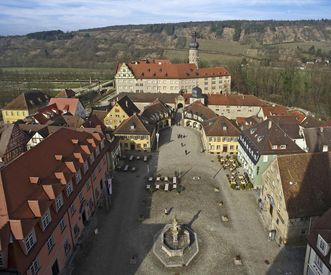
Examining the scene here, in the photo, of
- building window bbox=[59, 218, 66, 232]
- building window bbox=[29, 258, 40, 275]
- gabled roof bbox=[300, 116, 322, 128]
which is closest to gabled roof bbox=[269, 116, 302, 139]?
gabled roof bbox=[300, 116, 322, 128]

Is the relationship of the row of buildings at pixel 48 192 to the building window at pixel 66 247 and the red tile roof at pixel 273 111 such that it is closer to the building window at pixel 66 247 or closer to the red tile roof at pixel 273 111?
the building window at pixel 66 247

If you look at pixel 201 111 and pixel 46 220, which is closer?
pixel 46 220

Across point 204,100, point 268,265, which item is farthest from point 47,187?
point 204,100

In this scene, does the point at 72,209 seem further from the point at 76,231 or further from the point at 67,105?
the point at 67,105

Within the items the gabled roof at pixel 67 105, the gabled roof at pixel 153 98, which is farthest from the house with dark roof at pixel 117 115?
the gabled roof at pixel 153 98

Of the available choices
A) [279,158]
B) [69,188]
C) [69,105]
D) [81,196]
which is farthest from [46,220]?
[69,105]

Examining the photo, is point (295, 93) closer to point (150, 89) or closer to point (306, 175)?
point (150, 89)

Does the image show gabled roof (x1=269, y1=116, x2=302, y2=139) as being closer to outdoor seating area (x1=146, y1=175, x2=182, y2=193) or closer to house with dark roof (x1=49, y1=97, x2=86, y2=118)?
outdoor seating area (x1=146, y1=175, x2=182, y2=193)

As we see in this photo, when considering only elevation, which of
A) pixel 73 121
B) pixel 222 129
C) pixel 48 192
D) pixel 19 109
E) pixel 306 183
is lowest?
pixel 19 109
